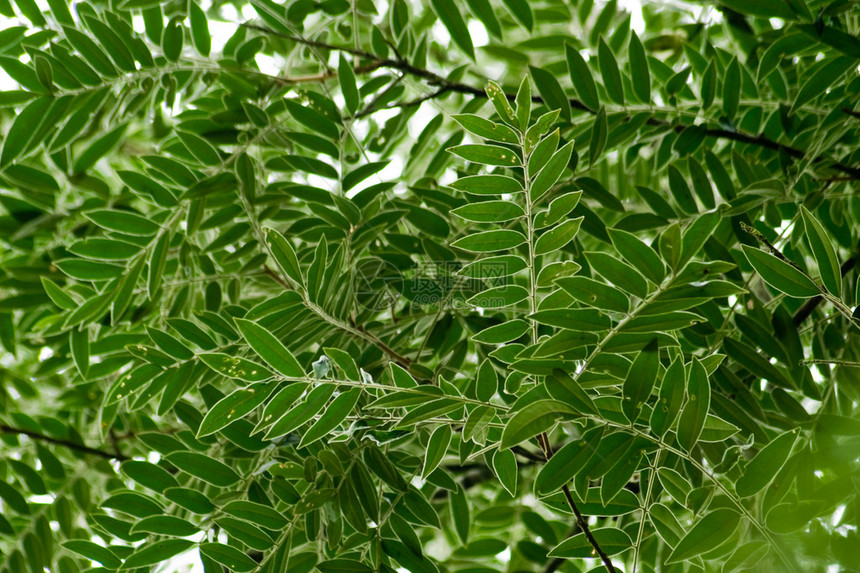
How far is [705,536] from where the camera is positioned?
684mm

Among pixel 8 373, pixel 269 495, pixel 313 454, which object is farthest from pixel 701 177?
pixel 8 373

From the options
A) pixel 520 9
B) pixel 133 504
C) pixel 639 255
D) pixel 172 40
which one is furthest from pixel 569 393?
pixel 172 40

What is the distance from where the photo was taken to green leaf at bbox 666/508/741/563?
0.68 meters

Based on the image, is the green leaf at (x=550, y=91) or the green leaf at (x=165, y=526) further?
the green leaf at (x=550, y=91)

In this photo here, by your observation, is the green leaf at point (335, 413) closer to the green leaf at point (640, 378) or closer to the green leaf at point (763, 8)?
the green leaf at point (640, 378)

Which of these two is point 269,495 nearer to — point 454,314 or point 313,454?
point 313,454

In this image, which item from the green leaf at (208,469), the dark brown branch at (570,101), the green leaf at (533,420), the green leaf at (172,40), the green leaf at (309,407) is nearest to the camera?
the green leaf at (533,420)

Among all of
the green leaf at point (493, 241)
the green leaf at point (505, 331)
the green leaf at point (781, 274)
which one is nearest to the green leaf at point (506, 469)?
the green leaf at point (505, 331)

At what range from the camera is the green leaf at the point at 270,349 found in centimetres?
76

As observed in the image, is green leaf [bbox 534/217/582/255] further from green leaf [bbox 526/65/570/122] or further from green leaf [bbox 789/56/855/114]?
green leaf [bbox 789/56/855/114]

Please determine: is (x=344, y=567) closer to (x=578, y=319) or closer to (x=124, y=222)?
(x=578, y=319)

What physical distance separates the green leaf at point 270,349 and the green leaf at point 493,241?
0.22 metres

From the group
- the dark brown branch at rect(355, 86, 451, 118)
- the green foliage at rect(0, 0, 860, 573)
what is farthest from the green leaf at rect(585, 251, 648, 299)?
the dark brown branch at rect(355, 86, 451, 118)

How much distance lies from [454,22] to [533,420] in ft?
2.39
